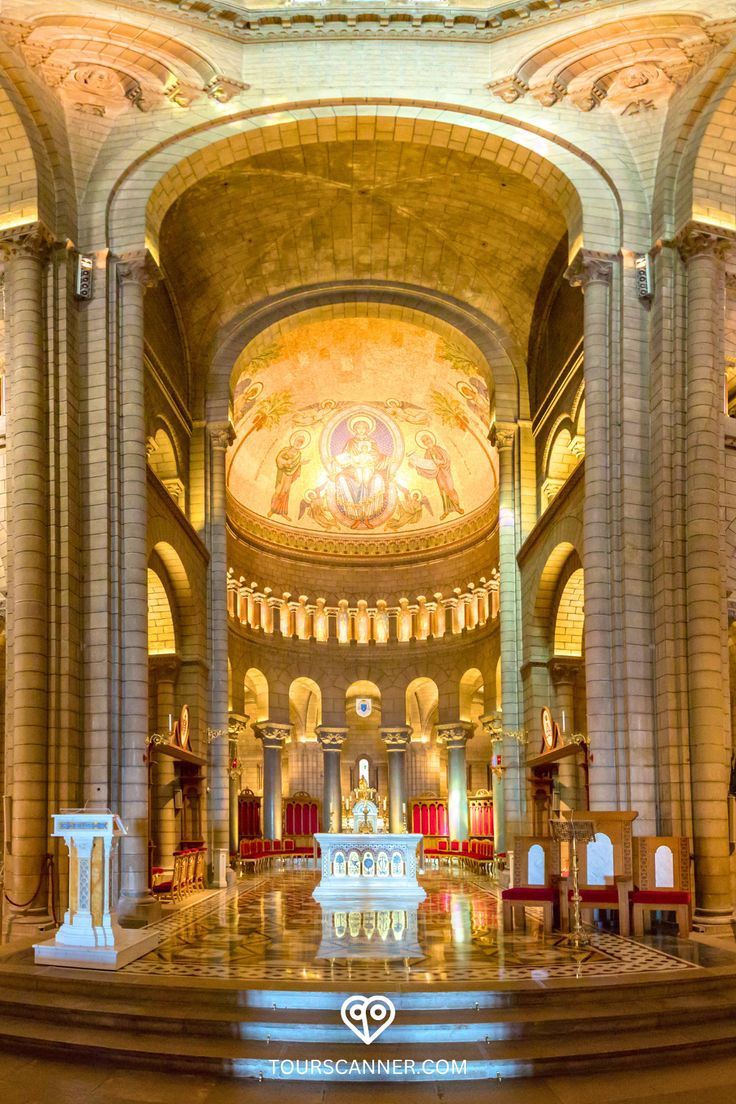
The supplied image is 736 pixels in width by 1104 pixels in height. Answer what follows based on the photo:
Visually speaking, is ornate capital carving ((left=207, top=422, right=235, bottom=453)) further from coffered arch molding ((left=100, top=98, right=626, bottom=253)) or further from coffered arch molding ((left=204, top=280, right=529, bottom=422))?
coffered arch molding ((left=100, top=98, right=626, bottom=253))

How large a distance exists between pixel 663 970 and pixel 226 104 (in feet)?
51.6

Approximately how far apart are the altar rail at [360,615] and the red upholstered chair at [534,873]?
58.7ft

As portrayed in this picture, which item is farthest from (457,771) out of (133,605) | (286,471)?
(133,605)

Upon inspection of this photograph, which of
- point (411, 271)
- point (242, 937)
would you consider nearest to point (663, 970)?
point (242, 937)

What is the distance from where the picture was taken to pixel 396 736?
1383 inches

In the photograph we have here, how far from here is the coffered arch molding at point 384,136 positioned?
742 inches

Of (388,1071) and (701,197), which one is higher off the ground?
(701,197)

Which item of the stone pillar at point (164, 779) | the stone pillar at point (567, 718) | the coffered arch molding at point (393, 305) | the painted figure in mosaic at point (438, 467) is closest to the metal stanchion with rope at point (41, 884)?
the stone pillar at point (164, 779)

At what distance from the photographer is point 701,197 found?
17812mm

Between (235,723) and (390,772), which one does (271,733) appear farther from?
(390,772)

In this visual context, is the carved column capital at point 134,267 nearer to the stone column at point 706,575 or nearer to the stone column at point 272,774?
the stone column at point 706,575

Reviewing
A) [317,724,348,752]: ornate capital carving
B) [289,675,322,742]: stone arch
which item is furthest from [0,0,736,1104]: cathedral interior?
[289,675,322,742]: stone arch

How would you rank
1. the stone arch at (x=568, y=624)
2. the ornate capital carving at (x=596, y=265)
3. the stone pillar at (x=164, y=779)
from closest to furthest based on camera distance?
the ornate capital carving at (x=596, y=265)
the stone pillar at (x=164, y=779)
the stone arch at (x=568, y=624)

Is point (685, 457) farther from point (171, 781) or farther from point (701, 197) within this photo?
point (171, 781)
